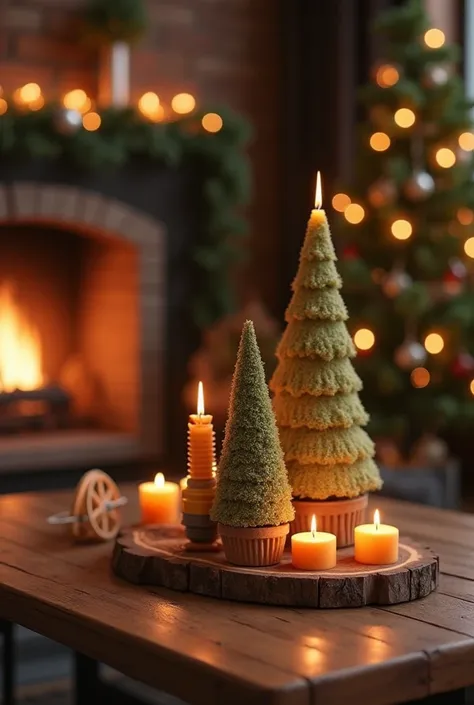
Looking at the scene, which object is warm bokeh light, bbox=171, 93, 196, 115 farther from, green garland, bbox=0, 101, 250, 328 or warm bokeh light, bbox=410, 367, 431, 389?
warm bokeh light, bbox=410, 367, 431, 389

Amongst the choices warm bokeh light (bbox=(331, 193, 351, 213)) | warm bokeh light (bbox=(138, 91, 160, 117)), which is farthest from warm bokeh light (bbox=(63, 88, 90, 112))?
warm bokeh light (bbox=(331, 193, 351, 213))

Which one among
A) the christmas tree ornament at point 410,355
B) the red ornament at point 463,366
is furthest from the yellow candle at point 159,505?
the red ornament at point 463,366

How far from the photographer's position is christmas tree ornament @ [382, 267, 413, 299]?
4.34 meters

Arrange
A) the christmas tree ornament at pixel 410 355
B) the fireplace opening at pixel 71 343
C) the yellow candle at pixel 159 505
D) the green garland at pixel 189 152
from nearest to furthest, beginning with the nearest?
the yellow candle at pixel 159 505, the christmas tree ornament at pixel 410 355, the green garland at pixel 189 152, the fireplace opening at pixel 71 343

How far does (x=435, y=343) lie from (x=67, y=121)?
61.1 inches

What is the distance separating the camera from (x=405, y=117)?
14.5ft

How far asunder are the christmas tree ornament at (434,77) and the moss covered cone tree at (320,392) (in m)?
2.66

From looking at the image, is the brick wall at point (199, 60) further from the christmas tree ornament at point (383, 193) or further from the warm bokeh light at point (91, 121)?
the christmas tree ornament at point (383, 193)

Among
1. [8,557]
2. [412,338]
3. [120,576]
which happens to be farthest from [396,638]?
[412,338]

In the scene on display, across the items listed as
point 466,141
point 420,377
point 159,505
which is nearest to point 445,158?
point 466,141

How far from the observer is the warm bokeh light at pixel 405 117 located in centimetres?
443

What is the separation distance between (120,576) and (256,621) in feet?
1.07

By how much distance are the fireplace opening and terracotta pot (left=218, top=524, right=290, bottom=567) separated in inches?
110

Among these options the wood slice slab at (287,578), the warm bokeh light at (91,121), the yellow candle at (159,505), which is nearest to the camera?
the wood slice slab at (287,578)
